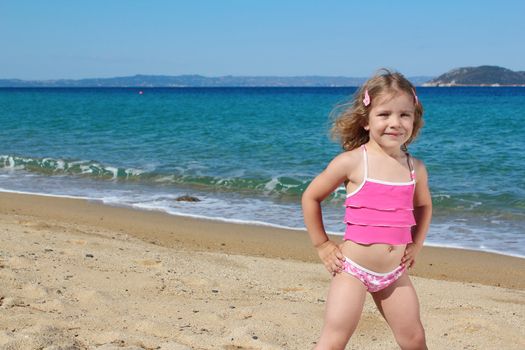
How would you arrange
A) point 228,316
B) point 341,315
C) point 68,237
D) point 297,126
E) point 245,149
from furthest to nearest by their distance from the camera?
point 297,126
point 245,149
point 68,237
point 228,316
point 341,315

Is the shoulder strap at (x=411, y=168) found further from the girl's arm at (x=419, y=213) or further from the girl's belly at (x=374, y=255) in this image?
the girl's belly at (x=374, y=255)

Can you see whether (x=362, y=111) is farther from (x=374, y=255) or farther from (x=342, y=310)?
(x=342, y=310)

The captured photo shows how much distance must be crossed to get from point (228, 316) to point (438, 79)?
485ft

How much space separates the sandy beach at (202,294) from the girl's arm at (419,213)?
1184 mm

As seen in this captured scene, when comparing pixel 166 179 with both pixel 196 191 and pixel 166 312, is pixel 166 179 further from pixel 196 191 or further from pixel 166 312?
pixel 166 312

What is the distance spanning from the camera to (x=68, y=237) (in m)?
7.37

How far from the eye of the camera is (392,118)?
11.0ft

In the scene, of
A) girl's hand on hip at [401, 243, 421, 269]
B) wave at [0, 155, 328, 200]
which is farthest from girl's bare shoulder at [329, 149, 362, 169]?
wave at [0, 155, 328, 200]

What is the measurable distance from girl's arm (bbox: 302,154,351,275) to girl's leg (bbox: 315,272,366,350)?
0.28ft

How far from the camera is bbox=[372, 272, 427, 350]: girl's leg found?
134 inches

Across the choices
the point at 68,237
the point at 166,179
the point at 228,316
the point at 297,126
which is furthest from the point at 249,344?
the point at 297,126

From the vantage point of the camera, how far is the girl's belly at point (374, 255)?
11.0 feet

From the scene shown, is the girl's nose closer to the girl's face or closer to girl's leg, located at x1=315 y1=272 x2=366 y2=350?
the girl's face

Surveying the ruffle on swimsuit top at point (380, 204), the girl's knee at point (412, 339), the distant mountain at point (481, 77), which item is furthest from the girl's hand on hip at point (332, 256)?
the distant mountain at point (481, 77)
